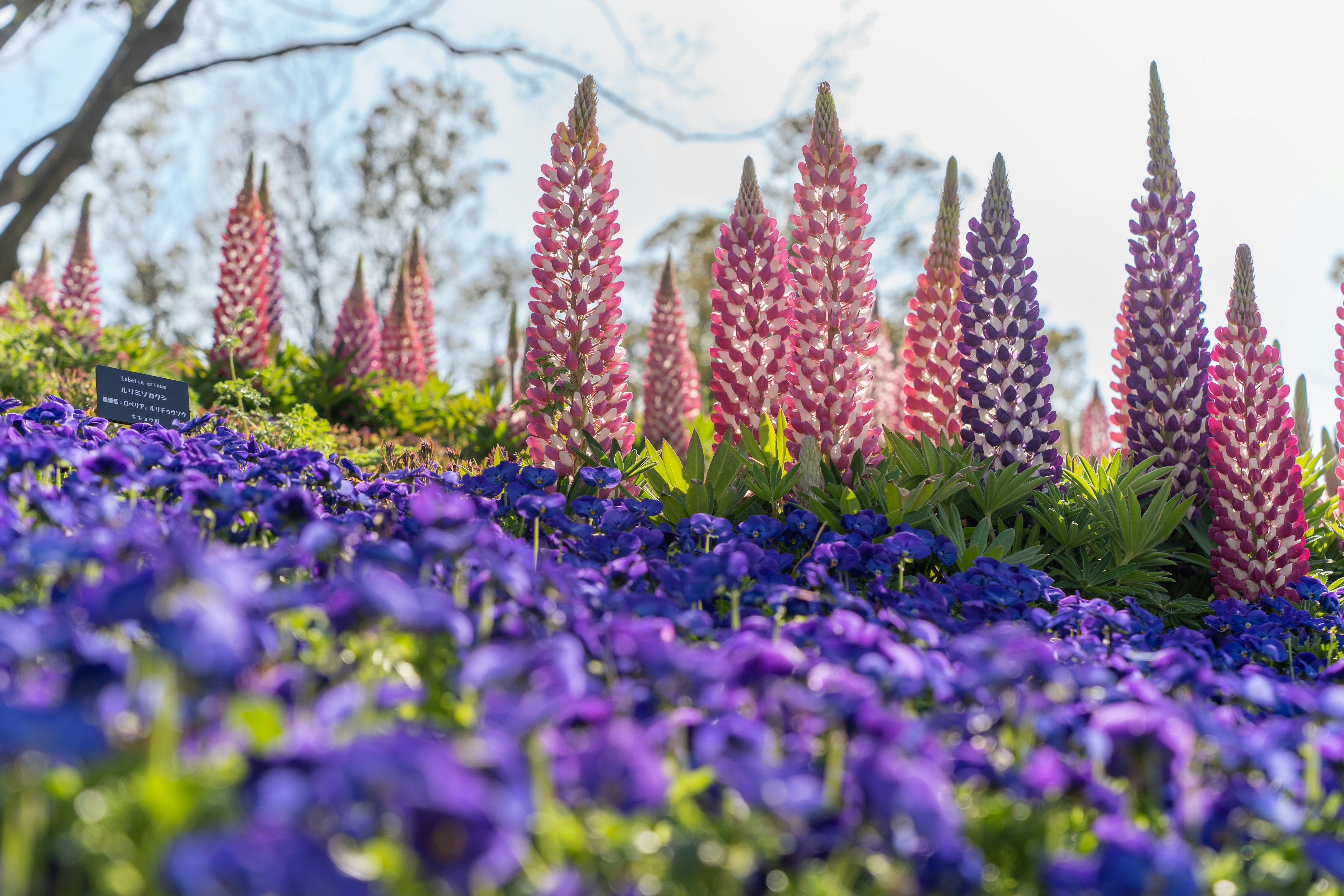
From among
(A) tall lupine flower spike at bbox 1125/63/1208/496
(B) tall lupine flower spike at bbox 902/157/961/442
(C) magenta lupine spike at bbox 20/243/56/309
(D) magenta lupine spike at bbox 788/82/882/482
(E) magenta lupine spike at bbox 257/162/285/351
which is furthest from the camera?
(C) magenta lupine spike at bbox 20/243/56/309

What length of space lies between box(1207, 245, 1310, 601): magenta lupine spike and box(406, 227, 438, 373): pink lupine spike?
9.13m

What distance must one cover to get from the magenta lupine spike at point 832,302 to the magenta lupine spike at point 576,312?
3.44 ft

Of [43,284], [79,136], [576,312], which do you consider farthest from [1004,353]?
[43,284]

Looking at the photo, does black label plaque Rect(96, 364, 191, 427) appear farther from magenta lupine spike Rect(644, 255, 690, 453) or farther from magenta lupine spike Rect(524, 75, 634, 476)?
magenta lupine spike Rect(644, 255, 690, 453)

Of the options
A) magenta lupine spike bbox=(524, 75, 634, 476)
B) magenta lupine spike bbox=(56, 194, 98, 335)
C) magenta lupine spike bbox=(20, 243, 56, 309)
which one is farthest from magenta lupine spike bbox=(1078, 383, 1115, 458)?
magenta lupine spike bbox=(20, 243, 56, 309)

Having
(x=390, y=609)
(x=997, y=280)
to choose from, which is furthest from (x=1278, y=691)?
(x=997, y=280)

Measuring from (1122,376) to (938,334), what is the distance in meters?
1.19

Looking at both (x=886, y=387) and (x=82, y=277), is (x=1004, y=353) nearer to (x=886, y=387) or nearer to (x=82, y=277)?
(x=886, y=387)

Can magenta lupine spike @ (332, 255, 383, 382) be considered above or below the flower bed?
above

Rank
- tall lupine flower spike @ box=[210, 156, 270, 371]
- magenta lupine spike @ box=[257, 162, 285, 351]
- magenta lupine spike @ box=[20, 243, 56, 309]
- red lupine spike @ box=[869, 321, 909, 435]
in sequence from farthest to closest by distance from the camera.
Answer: magenta lupine spike @ box=[20, 243, 56, 309], magenta lupine spike @ box=[257, 162, 285, 351], tall lupine flower spike @ box=[210, 156, 270, 371], red lupine spike @ box=[869, 321, 909, 435]

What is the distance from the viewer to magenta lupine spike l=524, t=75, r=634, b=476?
4.81 m

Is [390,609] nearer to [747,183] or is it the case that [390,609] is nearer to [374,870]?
[374,870]

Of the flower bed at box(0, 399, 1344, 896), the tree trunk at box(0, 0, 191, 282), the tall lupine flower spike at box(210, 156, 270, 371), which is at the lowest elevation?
the flower bed at box(0, 399, 1344, 896)

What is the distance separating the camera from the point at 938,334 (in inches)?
213
